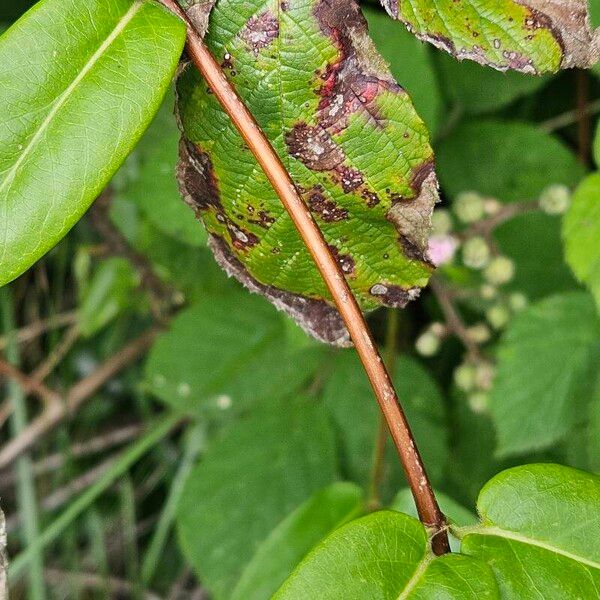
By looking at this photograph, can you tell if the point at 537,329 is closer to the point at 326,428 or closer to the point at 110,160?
the point at 326,428

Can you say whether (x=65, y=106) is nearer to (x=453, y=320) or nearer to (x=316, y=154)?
(x=316, y=154)

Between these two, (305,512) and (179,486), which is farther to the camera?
(179,486)

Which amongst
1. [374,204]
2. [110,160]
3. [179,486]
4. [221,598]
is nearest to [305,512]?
[221,598]

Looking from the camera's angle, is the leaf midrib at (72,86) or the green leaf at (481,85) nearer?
the leaf midrib at (72,86)

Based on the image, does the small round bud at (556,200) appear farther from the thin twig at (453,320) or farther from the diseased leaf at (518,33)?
the diseased leaf at (518,33)

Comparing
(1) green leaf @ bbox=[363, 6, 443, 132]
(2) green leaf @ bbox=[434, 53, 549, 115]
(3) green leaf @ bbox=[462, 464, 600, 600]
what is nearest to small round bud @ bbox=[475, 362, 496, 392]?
(1) green leaf @ bbox=[363, 6, 443, 132]

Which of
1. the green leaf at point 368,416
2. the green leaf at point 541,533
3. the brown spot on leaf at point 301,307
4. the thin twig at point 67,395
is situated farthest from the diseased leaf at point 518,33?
the thin twig at point 67,395

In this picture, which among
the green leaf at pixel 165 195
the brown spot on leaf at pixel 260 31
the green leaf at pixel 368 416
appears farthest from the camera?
the green leaf at pixel 368 416

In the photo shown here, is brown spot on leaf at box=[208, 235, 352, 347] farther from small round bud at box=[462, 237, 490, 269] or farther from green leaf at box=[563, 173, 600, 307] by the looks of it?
small round bud at box=[462, 237, 490, 269]
